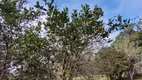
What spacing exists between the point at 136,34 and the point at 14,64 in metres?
28.7

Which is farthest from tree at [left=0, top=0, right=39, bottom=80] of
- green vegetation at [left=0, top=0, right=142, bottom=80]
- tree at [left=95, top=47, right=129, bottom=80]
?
tree at [left=95, top=47, right=129, bottom=80]

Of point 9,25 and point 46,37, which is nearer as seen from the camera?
point 9,25

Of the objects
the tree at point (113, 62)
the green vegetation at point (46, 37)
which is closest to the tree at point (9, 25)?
the green vegetation at point (46, 37)

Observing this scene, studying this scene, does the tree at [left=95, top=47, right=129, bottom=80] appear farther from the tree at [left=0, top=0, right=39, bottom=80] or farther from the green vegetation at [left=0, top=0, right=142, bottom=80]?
the tree at [left=0, top=0, right=39, bottom=80]

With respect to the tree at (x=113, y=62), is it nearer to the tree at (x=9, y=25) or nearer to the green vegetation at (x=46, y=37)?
the green vegetation at (x=46, y=37)

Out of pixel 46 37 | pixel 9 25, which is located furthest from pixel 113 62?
pixel 9 25

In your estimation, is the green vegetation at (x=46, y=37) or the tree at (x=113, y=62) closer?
the green vegetation at (x=46, y=37)

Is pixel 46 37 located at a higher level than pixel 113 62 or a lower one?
lower

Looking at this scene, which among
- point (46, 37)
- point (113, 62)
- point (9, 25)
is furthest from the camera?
point (113, 62)

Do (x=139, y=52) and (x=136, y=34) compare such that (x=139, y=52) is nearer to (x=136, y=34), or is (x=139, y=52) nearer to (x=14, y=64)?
(x=136, y=34)

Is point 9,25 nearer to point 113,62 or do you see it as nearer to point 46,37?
point 46,37

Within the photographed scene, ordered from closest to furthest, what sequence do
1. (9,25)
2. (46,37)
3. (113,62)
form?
(9,25) → (46,37) → (113,62)

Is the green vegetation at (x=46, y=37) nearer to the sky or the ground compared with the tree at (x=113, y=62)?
nearer to the ground

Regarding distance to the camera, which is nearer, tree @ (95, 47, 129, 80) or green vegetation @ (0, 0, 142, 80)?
green vegetation @ (0, 0, 142, 80)
